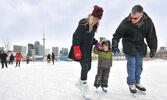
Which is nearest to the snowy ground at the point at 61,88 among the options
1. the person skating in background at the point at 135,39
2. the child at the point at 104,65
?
the child at the point at 104,65

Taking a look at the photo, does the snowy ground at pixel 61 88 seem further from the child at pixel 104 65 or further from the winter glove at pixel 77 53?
the winter glove at pixel 77 53

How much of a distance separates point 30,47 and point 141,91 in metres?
149

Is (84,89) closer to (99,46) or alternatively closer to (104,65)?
(104,65)

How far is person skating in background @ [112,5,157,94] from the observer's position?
2.08 m

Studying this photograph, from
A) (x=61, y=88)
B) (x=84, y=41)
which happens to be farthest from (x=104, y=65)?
(x=61, y=88)

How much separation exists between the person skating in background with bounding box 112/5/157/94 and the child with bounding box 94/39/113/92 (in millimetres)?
207

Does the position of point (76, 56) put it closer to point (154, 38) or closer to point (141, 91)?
point (141, 91)

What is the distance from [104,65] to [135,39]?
2.55 feet

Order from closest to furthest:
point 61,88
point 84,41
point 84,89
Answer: point 84,89 < point 84,41 < point 61,88

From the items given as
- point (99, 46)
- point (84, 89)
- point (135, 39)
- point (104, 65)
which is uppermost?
point (135, 39)

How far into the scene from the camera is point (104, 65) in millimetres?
2248

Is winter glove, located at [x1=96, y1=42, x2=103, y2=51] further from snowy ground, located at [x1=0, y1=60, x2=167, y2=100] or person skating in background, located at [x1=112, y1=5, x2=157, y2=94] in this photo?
snowy ground, located at [x1=0, y1=60, x2=167, y2=100]

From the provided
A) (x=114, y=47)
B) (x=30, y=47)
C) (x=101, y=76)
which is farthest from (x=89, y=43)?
(x=30, y=47)

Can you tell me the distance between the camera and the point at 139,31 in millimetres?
2127
